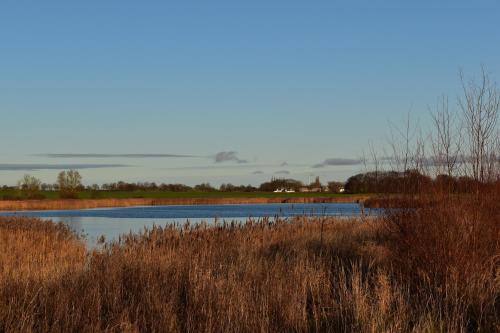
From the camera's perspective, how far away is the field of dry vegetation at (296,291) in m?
6.68

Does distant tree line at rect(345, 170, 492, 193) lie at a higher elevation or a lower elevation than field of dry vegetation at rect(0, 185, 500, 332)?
higher

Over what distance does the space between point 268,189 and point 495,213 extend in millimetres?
95476

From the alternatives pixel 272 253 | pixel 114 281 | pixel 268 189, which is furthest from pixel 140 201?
pixel 114 281

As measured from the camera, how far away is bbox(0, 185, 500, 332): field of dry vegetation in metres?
6.68

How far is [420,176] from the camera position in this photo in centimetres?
905

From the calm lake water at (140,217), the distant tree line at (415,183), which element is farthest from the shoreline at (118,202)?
the distant tree line at (415,183)

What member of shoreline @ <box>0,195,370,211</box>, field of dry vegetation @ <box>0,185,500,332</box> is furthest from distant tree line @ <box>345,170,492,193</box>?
shoreline @ <box>0,195,370,211</box>

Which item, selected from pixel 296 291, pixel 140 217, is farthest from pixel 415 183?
pixel 140 217

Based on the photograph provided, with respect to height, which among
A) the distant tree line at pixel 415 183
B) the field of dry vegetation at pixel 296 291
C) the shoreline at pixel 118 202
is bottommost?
the field of dry vegetation at pixel 296 291

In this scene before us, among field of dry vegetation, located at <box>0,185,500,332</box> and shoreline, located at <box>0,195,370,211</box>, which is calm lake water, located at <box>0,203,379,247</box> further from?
field of dry vegetation, located at <box>0,185,500,332</box>

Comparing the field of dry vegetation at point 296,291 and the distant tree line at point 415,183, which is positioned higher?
the distant tree line at point 415,183

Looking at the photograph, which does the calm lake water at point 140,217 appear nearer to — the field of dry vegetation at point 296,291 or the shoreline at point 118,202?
the shoreline at point 118,202

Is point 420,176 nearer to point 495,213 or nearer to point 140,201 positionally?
point 495,213

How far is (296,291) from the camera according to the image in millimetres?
7367
